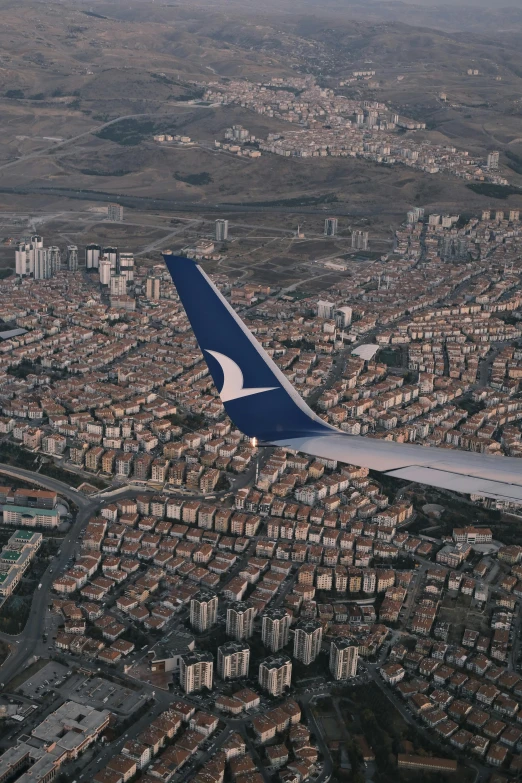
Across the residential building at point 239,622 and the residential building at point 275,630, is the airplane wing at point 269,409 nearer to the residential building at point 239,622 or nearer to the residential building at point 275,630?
the residential building at point 275,630

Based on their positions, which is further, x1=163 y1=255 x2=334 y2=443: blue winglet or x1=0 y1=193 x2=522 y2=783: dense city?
x1=0 y1=193 x2=522 y2=783: dense city

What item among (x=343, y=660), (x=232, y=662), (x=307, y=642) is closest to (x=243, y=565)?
(x=307, y=642)

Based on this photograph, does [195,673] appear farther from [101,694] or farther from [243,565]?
[243,565]

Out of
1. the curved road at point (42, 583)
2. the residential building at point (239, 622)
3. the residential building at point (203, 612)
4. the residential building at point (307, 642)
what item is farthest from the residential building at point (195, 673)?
the curved road at point (42, 583)

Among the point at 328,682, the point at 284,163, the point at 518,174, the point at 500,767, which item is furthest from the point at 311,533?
the point at 518,174

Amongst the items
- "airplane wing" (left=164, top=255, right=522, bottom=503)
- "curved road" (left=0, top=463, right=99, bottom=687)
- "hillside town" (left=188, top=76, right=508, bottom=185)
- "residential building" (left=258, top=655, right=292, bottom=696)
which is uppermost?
"airplane wing" (left=164, top=255, right=522, bottom=503)

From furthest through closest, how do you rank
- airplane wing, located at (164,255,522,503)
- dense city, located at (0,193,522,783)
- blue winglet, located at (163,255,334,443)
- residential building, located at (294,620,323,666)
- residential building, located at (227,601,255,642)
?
residential building, located at (227,601,255,642)
residential building, located at (294,620,323,666)
dense city, located at (0,193,522,783)
blue winglet, located at (163,255,334,443)
airplane wing, located at (164,255,522,503)

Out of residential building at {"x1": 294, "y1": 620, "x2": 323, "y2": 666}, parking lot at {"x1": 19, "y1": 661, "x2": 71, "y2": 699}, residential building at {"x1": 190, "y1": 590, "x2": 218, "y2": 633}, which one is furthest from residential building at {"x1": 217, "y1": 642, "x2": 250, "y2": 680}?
parking lot at {"x1": 19, "y1": 661, "x2": 71, "y2": 699}

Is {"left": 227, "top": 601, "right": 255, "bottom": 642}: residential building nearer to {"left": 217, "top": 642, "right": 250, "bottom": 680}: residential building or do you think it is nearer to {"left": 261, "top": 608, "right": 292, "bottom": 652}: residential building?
{"left": 261, "top": 608, "right": 292, "bottom": 652}: residential building
